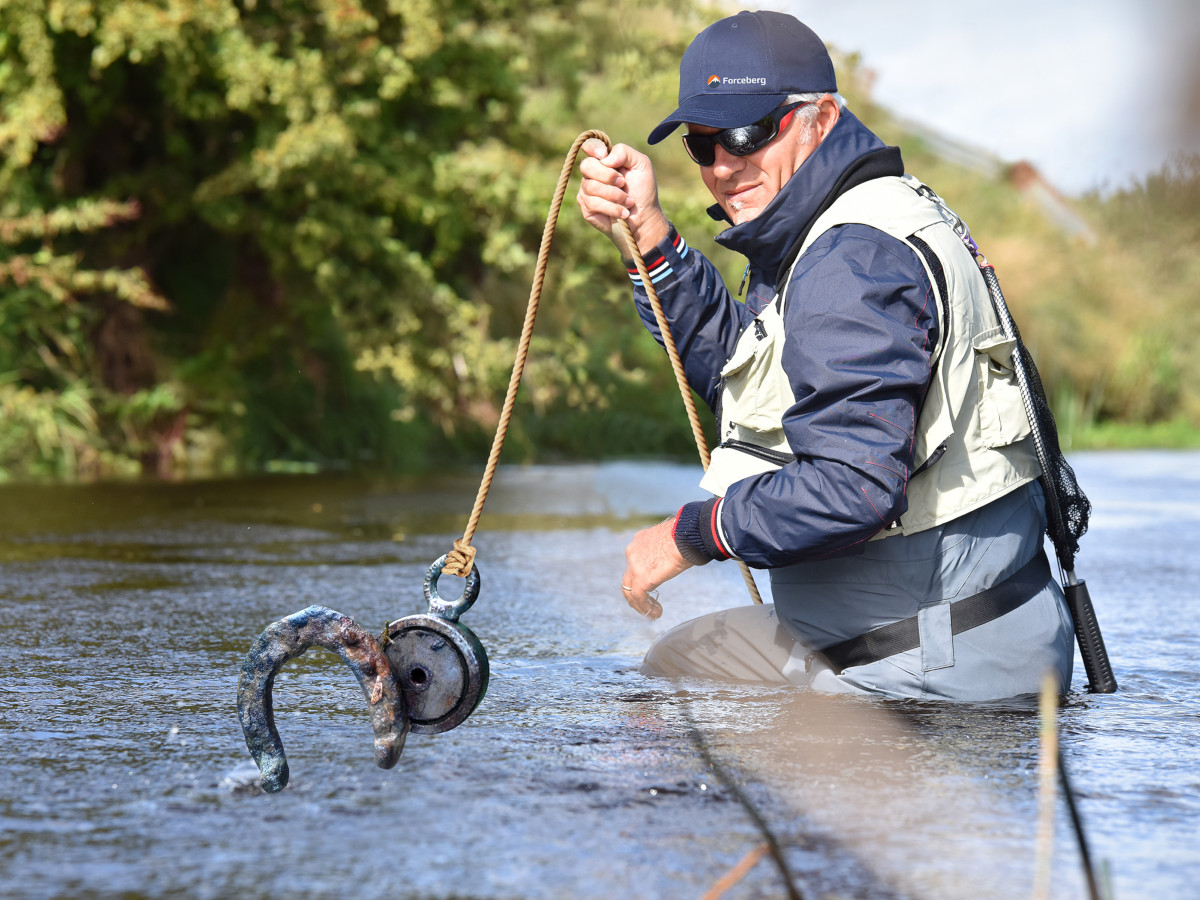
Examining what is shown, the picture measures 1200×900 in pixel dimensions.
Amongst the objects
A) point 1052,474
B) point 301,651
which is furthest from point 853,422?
point 301,651

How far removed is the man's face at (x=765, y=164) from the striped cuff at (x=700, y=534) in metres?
0.62

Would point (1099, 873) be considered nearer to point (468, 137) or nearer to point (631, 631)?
point (631, 631)

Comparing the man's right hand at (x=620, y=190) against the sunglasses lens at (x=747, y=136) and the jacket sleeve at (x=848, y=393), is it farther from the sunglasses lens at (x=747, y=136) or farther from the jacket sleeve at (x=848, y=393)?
the jacket sleeve at (x=848, y=393)

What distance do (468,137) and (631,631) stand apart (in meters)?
9.00

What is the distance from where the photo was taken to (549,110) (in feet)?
44.4

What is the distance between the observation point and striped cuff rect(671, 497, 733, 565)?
111 inches

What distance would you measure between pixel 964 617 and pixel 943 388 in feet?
1.58

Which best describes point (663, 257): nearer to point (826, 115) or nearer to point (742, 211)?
point (742, 211)

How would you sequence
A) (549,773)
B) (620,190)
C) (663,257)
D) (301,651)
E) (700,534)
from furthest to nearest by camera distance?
(663,257)
(620,190)
(700,534)
(301,651)
(549,773)

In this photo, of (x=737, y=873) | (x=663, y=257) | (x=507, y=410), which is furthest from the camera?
(x=663, y=257)

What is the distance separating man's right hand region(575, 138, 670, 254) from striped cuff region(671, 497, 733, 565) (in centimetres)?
79

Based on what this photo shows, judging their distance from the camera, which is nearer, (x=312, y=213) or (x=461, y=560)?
(x=461, y=560)

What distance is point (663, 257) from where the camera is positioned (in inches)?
136

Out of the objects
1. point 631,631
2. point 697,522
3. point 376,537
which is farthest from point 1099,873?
point 376,537
